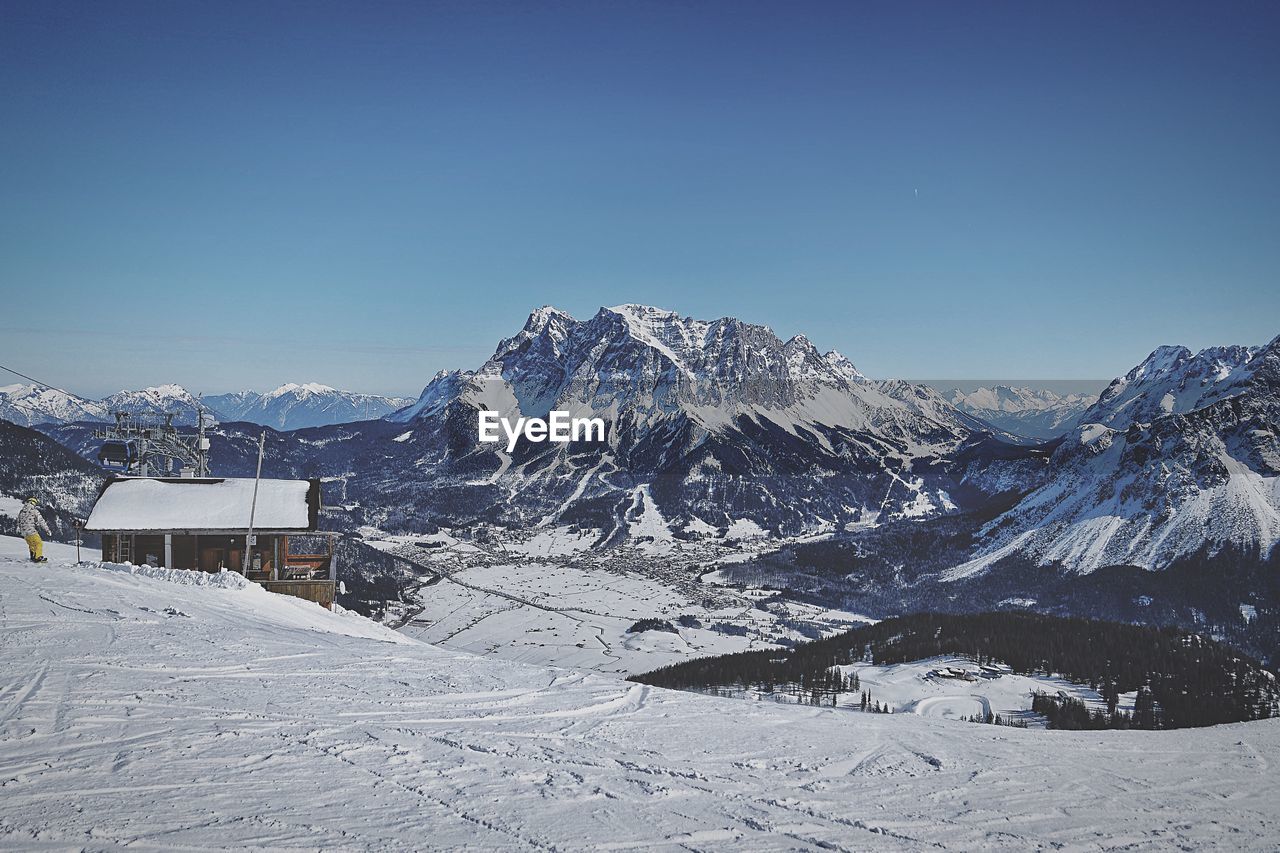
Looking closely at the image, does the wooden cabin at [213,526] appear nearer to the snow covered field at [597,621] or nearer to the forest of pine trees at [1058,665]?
the forest of pine trees at [1058,665]

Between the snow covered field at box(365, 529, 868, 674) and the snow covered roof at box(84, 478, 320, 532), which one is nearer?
the snow covered roof at box(84, 478, 320, 532)

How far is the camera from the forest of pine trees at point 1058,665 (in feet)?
243

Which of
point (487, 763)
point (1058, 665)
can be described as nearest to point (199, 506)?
point (487, 763)

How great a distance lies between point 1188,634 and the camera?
111312 mm

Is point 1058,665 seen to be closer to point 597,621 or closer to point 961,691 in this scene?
point 961,691

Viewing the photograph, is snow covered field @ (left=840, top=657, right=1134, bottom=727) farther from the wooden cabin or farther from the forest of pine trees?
the wooden cabin

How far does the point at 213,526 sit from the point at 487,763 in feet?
98.4

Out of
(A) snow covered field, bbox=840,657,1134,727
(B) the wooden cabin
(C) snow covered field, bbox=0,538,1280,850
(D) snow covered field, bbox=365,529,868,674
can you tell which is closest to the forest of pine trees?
(A) snow covered field, bbox=840,657,1134,727

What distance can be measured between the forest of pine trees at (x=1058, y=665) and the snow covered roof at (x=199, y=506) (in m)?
51.7

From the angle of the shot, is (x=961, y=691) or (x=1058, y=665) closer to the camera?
(x=961, y=691)

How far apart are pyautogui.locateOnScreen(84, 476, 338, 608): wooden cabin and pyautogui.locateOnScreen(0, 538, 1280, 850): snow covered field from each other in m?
14.9

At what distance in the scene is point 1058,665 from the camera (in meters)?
88.8

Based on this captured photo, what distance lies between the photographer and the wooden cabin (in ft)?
118

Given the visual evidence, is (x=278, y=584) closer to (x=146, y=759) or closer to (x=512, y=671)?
(x=512, y=671)
